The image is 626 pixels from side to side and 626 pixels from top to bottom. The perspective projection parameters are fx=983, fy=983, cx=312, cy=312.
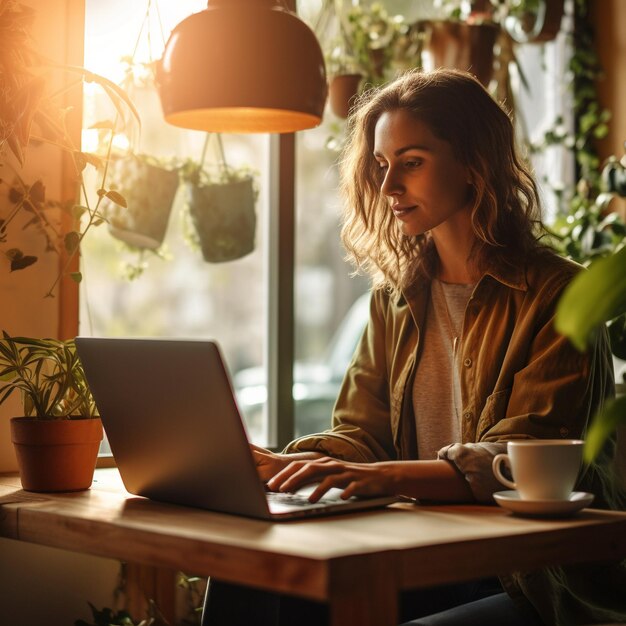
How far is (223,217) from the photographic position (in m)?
2.27

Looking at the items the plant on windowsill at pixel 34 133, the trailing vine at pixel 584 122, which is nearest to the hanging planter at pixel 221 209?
the plant on windowsill at pixel 34 133

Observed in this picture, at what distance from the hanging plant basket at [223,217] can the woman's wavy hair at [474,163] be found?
0.39m

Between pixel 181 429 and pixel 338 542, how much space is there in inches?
13.4

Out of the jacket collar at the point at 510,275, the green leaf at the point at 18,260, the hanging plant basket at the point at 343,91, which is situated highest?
the hanging plant basket at the point at 343,91

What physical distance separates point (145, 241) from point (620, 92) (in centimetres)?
165

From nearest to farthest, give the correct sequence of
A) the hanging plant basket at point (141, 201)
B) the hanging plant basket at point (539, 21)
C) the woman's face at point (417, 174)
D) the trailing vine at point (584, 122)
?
the woman's face at point (417, 174), the hanging plant basket at point (141, 201), the hanging plant basket at point (539, 21), the trailing vine at point (584, 122)

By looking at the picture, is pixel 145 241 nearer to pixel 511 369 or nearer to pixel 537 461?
pixel 511 369

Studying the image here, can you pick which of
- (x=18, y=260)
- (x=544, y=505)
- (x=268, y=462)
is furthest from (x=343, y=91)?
(x=544, y=505)

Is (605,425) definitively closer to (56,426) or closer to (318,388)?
(56,426)

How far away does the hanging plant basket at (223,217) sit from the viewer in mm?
2258

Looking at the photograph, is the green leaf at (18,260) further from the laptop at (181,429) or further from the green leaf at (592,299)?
the green leaf at (592,299)

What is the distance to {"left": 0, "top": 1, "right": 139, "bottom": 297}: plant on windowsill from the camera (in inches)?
66.9

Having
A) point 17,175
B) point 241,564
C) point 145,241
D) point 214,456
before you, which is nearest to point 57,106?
point 17,175

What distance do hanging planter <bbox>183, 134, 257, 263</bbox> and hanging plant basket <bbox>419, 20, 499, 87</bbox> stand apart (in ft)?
2.37
